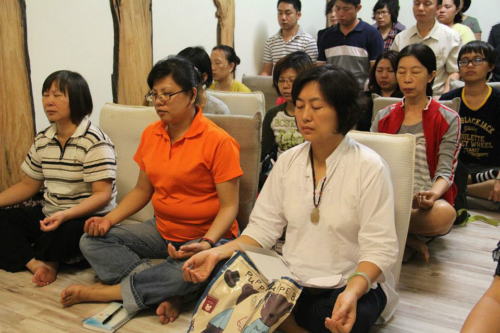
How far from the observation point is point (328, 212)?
1.57 m

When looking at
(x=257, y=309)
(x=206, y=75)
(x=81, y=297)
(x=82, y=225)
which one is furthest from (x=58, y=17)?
(x=257, y=309)

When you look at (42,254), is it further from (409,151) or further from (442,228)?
(442,228)

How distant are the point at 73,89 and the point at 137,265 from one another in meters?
0.87

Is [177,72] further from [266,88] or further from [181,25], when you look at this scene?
[266,88]

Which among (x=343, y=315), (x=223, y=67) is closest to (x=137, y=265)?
(x=343, y=315)

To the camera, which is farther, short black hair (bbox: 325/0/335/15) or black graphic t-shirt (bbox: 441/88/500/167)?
short black hair (bbox: 325/0/335/15)

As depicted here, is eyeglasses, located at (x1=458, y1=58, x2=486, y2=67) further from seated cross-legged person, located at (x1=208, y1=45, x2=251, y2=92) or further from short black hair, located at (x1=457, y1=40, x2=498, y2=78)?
seated cross-legged person, located at (x1=208, y1=45, x2=251, y2=92)

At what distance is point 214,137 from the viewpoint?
1.95m

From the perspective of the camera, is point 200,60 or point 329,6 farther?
point 329,6

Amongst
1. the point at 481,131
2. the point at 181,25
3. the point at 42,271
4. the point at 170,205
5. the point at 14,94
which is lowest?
the point at 42,271

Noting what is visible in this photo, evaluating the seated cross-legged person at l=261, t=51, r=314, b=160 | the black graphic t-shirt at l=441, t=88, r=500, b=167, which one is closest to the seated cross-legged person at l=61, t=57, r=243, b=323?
the seated cross-legged person at l=261, t=51, r=314, b=160

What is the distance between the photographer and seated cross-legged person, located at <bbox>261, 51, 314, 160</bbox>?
99.3 inches

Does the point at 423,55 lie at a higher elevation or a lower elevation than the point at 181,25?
lower

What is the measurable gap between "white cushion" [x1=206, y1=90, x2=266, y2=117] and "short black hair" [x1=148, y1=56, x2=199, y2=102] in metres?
0.99
